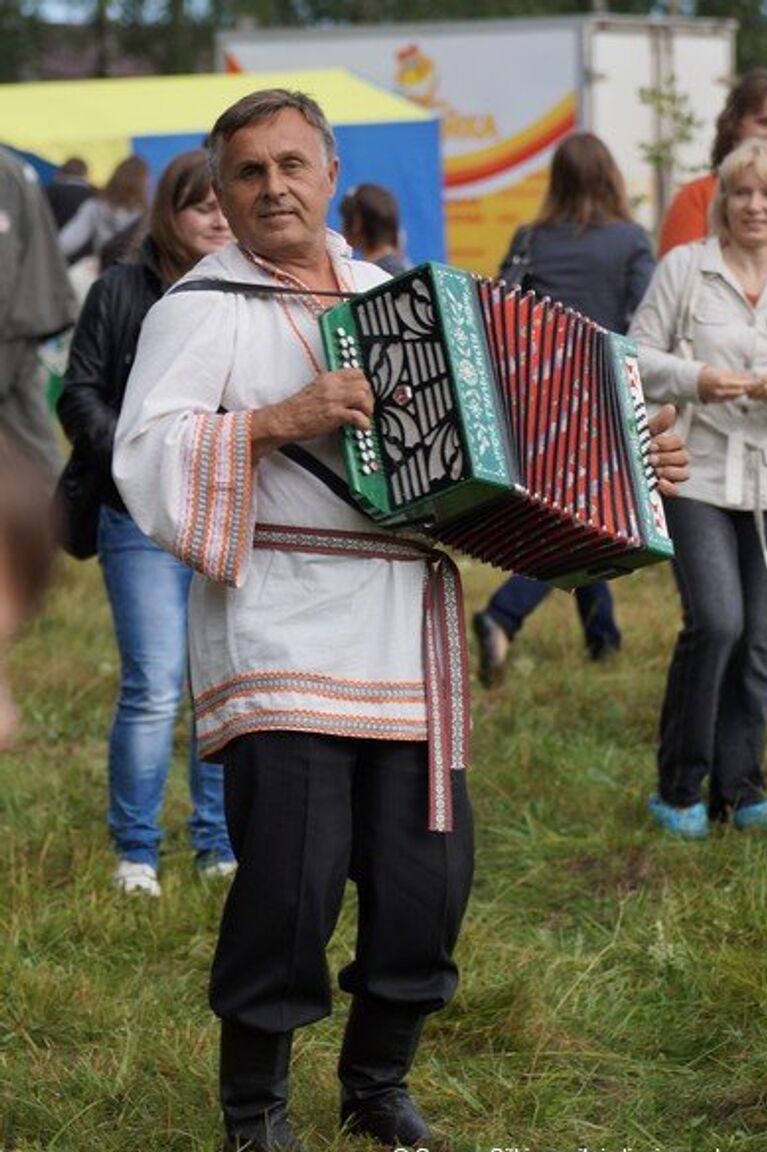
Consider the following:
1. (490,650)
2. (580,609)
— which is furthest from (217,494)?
(580,609)

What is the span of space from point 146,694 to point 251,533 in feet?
7.47

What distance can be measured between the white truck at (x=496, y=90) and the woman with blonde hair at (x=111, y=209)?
23.1 feet

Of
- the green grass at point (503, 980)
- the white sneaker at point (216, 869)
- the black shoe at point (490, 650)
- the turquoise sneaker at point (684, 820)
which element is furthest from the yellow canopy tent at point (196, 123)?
the white sneaker at point (216, 869)

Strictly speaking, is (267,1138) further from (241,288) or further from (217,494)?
(241,288)

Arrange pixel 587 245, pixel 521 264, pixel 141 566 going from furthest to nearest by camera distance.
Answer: pixel 521 264 < pixel 587 245 < pixel 141 566

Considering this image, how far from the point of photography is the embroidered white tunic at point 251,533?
4117 mm

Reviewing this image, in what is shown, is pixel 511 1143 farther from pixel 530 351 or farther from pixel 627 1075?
pixel 530 351

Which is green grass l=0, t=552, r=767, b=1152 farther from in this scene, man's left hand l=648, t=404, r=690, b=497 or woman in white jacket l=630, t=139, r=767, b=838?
man's left hand l=648, t=404, r=690, b=497

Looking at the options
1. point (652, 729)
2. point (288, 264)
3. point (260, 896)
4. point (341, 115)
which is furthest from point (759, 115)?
point (341, 115)

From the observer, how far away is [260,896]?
4.21 m

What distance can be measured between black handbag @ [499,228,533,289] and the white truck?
494 inches

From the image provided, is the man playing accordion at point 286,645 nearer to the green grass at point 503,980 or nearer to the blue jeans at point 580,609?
the green grass at point 503,980

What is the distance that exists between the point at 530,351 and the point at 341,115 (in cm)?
1245

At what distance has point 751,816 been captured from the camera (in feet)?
22.5
